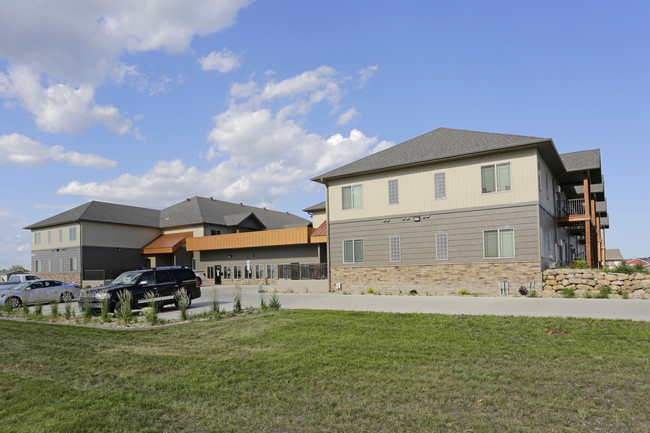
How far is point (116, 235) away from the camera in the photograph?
4438 cm

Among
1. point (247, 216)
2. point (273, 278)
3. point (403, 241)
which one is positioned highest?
point (247, 216)

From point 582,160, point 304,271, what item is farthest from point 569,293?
point 304,271

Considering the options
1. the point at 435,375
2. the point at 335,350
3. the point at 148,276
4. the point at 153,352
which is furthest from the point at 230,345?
the point at 148,276

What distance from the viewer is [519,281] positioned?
2039 cm

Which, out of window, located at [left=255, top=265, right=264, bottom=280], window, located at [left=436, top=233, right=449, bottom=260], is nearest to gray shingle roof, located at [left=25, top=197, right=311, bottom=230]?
window, located at [left=255, top=265, right=264, bottom=280]

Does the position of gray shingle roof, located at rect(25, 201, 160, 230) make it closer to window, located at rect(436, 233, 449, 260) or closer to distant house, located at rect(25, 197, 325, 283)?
distant house, located at rect(25, 197, 325, 283)

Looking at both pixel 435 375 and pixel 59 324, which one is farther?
pixel 59 324

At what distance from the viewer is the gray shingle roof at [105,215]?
1684 inches

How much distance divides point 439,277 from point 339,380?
16938 mm

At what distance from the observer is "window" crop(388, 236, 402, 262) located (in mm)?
24109

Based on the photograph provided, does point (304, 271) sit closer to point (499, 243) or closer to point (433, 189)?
point (433, 189)

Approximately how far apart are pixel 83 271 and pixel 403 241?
3208 centimetres

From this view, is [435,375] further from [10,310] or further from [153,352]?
[10,310]

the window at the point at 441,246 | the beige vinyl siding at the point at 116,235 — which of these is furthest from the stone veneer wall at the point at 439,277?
the beige vinyl siding at the point at 116,235
